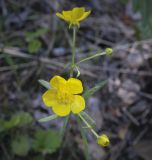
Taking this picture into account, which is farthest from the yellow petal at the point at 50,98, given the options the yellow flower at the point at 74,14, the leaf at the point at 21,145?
the leaf at the point at 21,145

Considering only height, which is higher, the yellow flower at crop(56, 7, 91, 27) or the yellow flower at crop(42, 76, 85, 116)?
the yellow flower at crop(56, 7, 91, 27)

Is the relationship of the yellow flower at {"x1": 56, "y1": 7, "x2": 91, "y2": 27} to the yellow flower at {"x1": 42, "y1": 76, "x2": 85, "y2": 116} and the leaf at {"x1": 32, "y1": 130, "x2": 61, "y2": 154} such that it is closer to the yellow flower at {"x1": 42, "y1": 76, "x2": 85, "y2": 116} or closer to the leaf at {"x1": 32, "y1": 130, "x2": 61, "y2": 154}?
the yellow flower at {"x1": 42, "y1": 76, "x2": 85, "y2": 116}

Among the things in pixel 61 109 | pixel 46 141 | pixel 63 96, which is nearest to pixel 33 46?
pixel 46 141

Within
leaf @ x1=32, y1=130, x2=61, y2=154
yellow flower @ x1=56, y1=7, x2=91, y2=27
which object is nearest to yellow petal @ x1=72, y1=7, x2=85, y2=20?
yellow flower @ x1=56, y1=7, x2=91, y2=27

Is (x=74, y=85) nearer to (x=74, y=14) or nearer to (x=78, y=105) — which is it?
(x=78, y=105)

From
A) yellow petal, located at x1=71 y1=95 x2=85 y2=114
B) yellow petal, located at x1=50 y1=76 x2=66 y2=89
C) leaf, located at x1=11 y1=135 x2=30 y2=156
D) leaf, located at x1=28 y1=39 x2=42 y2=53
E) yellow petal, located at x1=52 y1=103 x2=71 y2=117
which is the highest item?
yellow petal, located at x1=50 y1=76 x2=66 y2=89

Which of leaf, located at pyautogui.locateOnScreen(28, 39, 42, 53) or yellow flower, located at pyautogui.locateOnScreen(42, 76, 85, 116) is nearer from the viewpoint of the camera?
yellow flower, located at pyautogui.locateOnScreen(42, 76, 85, 116)

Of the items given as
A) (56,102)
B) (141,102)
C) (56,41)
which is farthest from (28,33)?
(56,102)
